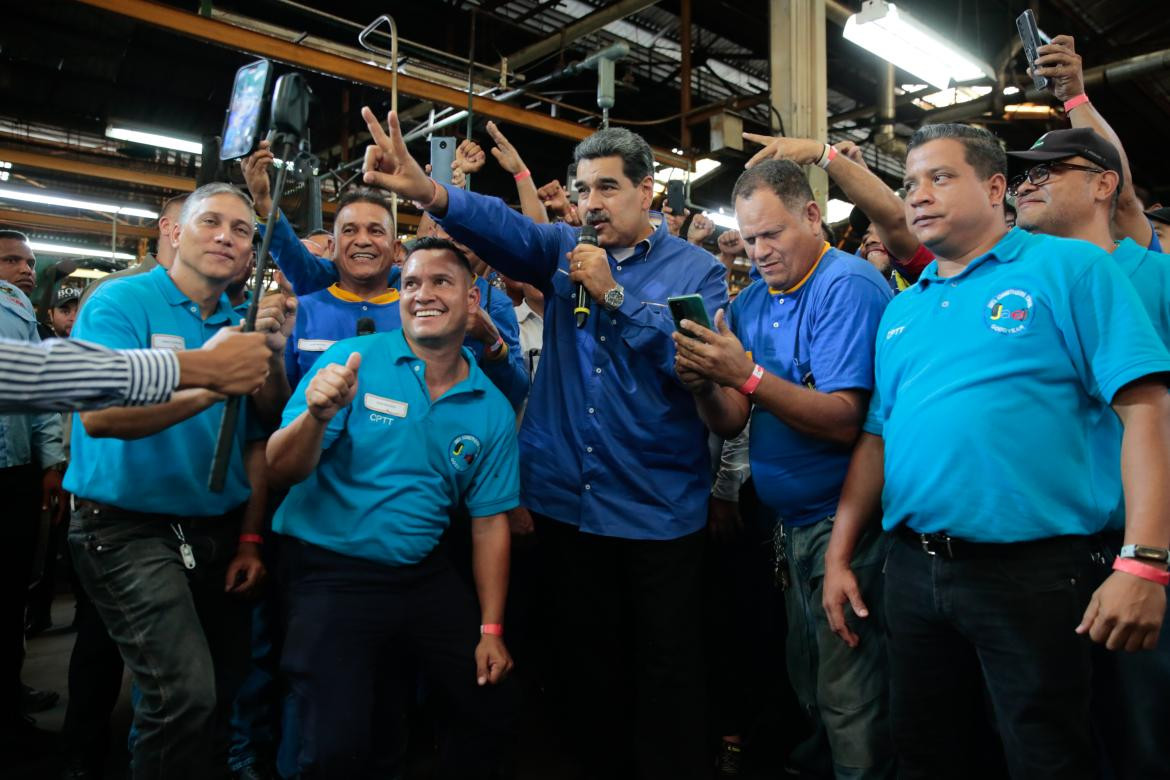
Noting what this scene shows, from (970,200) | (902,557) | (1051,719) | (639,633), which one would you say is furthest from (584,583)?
(970,200)

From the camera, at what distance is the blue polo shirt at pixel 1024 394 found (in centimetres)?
169

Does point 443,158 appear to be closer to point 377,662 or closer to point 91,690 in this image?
point 377,662

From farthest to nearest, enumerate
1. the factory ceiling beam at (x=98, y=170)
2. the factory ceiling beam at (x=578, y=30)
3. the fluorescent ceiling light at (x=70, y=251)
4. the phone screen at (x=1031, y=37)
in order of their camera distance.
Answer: the fluorescent ceiling light at (x=70, y=251) < the factory ceiling beam at (x=98, y=170) < the factory ceiling beam at (x=578, y=30) < the phone screen at (x=1031, y=37)

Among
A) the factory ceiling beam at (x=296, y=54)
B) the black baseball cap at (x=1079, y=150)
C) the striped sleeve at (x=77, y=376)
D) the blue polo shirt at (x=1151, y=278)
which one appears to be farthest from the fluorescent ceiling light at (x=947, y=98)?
the striped sleeve at (x=77, y=376)

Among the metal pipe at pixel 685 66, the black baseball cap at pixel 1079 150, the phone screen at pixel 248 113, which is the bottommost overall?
the phone screen at pixel 248 113

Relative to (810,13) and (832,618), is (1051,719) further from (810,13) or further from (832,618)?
(810,13)

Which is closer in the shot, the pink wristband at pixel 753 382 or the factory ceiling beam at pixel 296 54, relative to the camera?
the pink wristband at pixel 753 382

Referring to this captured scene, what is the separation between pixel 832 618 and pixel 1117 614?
72 cm

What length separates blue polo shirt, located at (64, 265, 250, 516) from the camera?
222 centimetres

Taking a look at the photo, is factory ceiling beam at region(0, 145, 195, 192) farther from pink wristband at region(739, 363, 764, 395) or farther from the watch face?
pink wristband at region(739, 363, 764, 395)

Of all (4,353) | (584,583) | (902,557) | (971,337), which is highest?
(971,337)

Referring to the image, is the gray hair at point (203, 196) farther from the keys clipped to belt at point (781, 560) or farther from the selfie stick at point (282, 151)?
the keys clipped to belt at point (781, 560)

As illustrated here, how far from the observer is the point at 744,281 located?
44.3ft

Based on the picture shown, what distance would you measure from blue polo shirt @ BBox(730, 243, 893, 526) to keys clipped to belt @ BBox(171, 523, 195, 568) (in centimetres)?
177
